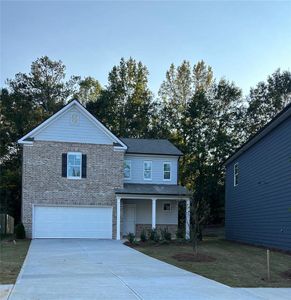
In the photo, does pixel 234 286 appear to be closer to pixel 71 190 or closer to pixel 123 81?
pixel 71 190

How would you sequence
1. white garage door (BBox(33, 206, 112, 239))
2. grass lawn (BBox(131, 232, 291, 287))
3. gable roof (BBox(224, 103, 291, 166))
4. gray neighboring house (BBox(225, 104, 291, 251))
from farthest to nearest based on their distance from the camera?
white garage door (BBox(33, 206, 112, 239)) < gray neighboring house (BBox(225, 104, 291, 251)) < gable roof (BBox(224, 103, 291, 166)) < grass lawn (BBox(131, 232, 291, 287))

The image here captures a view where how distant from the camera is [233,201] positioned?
31.5 m

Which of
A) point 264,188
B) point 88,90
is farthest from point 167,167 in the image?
point 88,90

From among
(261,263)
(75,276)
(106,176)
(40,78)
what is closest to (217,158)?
(106,176)

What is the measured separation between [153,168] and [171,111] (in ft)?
48.4

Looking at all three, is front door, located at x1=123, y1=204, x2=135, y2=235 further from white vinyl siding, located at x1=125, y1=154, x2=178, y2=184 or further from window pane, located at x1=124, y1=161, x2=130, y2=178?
window pane, located at x1=124, y1=161, x2=130, y2=178

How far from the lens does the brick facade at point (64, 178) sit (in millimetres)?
29594

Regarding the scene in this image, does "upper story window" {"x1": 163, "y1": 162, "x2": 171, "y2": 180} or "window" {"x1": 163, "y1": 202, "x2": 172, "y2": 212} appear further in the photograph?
"upper story window" {"x1": 163, "y1": 162, "x2": 171, "y2": 180}

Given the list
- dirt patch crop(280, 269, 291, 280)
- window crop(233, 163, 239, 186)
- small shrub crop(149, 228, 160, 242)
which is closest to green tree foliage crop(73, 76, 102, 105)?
window crop(233, 163, 239, 186)

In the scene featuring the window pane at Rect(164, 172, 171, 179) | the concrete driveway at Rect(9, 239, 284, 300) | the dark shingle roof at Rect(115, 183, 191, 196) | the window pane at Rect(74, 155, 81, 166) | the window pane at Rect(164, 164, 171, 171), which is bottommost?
the concrete driveway at Rect(9, 239, 284, 300)

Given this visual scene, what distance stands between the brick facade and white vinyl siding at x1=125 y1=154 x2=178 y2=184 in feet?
7.47

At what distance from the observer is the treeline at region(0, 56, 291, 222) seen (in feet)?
146

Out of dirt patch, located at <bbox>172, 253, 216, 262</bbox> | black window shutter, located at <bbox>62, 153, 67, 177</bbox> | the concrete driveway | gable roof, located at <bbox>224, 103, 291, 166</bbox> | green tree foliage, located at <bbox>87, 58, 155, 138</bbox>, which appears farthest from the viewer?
green tree foliage, located at <bbox>87, 58, 155, 138</bbox>

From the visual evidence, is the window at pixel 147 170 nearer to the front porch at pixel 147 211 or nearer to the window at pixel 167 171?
the front porch at pixel 147 211
